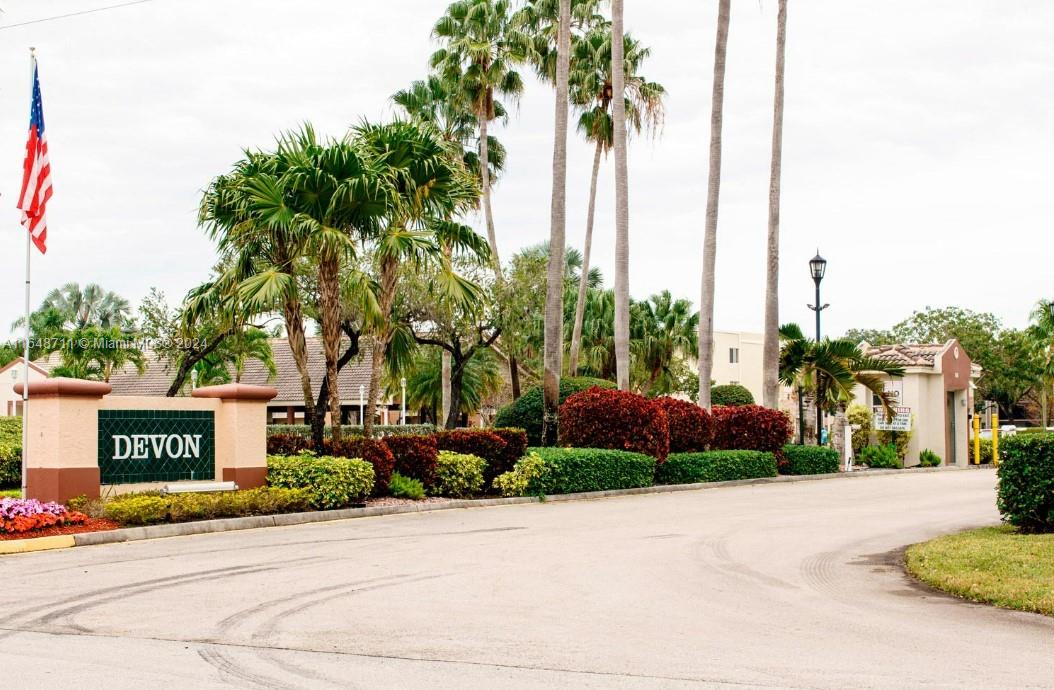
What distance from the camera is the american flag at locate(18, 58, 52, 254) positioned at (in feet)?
56.3

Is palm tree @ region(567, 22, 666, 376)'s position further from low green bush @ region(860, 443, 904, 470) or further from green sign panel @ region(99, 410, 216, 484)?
green sign panel @ region(99, 410, 216, 484)

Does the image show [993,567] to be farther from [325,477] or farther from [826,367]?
[826,367]

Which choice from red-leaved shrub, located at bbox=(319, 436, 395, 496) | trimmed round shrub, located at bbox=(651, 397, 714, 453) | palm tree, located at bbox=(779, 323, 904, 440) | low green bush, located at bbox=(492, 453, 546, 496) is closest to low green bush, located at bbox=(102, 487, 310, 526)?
red-leaved shrub, located at bbox=(319, 436, 395, 496)

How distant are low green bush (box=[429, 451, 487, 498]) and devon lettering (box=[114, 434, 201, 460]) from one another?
4955mm

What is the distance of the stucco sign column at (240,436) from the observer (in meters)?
19.4

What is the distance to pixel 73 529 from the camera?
1532cm

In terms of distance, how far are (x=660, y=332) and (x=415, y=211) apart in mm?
28527

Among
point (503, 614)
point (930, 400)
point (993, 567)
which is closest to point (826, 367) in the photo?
point (930, 400)

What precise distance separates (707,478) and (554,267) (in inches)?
263

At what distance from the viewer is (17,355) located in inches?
2847

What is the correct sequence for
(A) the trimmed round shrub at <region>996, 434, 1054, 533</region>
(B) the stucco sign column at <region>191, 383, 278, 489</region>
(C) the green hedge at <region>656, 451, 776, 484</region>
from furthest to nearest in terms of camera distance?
(C) the green hedge at <region>656, 451, 776, 484</region> < (B) the stucco sign column at <region>191, 383, 278, 489</region> < (A) the trimmed round shrub at <region>996, 434, 1054, 533</region>

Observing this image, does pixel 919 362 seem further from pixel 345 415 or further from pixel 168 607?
pixel 168 607

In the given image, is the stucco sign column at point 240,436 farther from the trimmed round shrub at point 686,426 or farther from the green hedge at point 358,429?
the trimmed round shrub at point 686,426

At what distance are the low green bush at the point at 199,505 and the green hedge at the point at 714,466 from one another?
1191 cm
